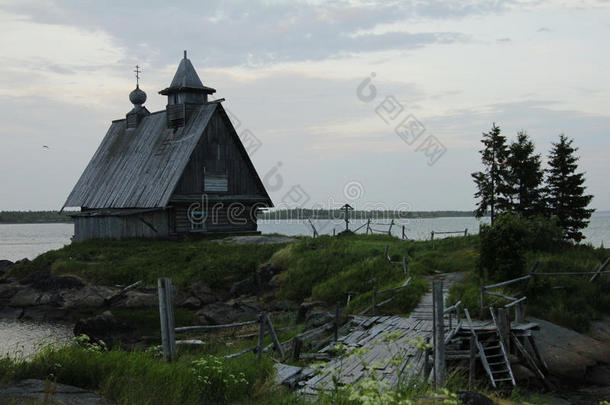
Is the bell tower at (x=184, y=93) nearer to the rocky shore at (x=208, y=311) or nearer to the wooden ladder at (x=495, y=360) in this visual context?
the rocky shore at (x=208, y=311)

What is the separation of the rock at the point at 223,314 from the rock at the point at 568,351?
10.7m

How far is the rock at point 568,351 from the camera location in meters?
15.8

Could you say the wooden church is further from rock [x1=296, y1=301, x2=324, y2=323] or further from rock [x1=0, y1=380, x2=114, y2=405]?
rock [x1=0, y1=380, x2=114, y2=405]

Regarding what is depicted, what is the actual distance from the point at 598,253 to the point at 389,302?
34.9ft

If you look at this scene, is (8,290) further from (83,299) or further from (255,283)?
(255,283)

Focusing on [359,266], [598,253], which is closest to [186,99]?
[359,266]

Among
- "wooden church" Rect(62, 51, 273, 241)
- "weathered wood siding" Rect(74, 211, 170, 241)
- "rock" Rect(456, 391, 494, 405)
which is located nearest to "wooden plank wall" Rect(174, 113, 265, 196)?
"wooden church" Rect(62, 51, 273, 241)

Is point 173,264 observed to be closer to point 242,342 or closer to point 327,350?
point 242,342

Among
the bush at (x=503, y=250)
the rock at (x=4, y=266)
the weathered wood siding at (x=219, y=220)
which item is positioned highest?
the weathered wood siding at (x=219, y=220)

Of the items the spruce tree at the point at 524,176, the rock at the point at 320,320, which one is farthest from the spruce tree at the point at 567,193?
the rock at the point at 320,320

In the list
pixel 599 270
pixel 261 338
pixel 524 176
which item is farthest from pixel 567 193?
pixel 261 338

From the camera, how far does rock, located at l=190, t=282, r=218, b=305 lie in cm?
2550

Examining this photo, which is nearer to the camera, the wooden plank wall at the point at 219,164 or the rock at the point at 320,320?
the rock at the point at 320,320

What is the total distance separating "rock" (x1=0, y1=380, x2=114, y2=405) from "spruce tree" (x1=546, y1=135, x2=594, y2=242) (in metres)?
41.3
